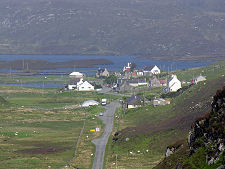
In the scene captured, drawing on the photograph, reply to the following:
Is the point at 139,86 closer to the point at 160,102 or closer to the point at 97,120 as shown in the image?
the point at 160,102

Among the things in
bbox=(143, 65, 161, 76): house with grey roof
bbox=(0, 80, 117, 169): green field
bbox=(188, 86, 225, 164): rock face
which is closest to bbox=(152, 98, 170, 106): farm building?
bbox=(0, 80, 117, 169): green field

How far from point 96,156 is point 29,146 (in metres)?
10.2

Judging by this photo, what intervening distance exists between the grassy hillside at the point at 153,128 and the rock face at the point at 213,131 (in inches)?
845

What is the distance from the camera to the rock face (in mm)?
24114

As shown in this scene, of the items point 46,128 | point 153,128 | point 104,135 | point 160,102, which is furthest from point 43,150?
point 160,102

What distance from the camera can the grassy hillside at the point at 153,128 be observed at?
5441cm

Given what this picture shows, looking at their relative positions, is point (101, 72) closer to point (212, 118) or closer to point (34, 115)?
point (34, 115)

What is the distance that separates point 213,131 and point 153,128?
142ft

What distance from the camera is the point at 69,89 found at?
125m

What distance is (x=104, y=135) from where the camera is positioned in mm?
68062

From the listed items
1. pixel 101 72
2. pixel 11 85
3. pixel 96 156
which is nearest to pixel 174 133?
pixel 96 156

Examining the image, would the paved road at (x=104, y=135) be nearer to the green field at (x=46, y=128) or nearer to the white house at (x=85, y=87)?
the green field at (x=46, y=128)

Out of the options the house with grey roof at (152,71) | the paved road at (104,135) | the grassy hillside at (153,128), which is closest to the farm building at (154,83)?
the house with grey roof at (152,71)

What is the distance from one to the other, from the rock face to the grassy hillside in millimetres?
21474
